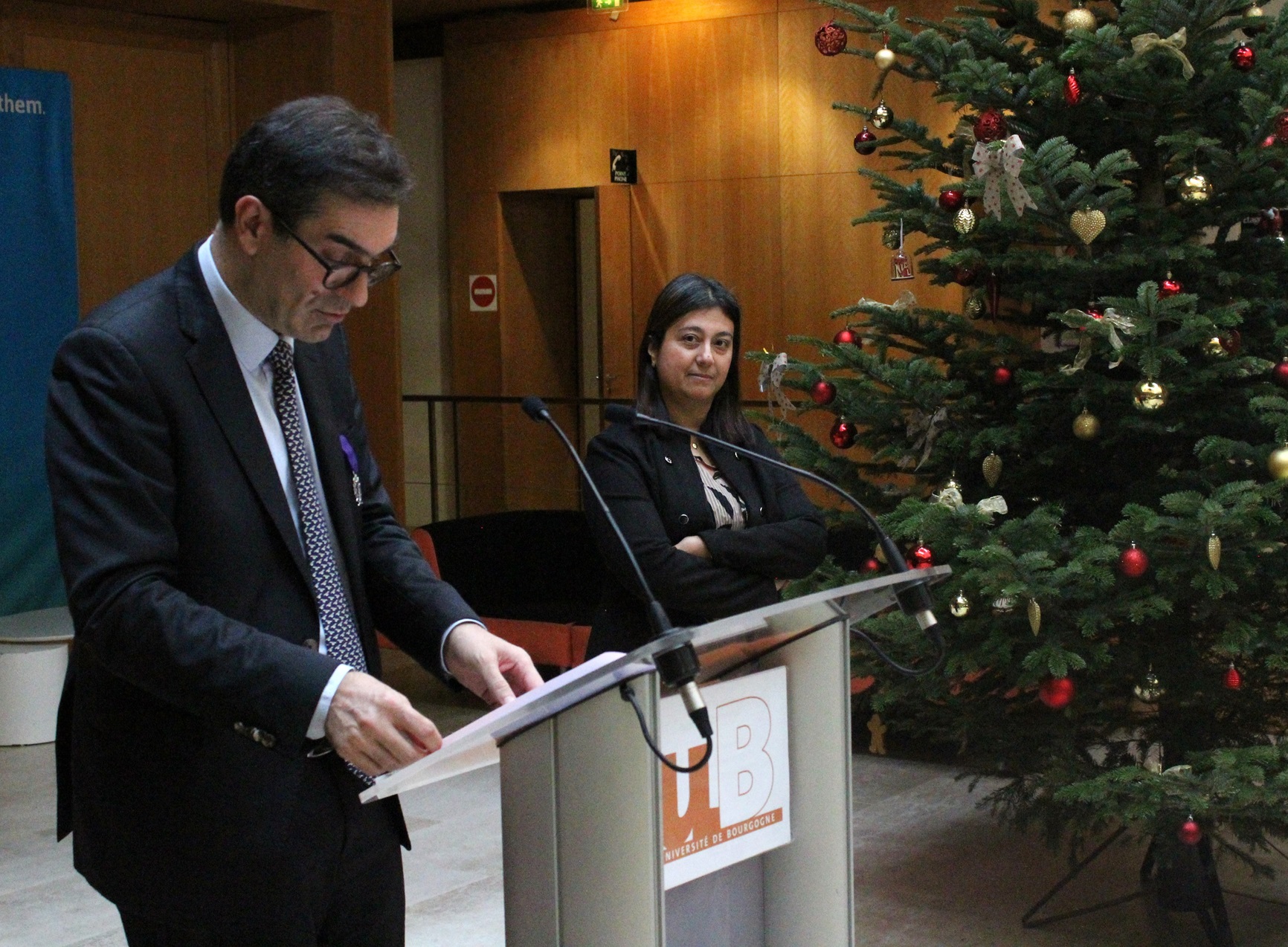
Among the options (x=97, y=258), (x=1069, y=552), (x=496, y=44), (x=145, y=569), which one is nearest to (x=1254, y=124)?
(x=1069, y=552)

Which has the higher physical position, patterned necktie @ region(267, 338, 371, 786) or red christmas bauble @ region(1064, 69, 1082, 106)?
red christmas bauble @ region(1064, 69, 1082, 106)

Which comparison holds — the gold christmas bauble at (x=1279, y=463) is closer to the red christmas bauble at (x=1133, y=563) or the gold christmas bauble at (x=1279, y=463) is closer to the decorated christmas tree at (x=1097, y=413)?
the decorated christmas tree at (x=1097, y=413)

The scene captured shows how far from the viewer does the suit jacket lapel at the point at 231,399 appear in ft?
5.20

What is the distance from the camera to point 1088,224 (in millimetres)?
3148

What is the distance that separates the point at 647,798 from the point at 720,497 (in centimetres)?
157

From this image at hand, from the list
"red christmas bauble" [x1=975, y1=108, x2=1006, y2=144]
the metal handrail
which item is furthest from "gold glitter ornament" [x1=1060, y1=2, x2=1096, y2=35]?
the metal handrail

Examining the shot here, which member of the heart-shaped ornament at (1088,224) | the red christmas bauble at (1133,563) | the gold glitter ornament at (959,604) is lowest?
the gold glitter ornament at (959,604)

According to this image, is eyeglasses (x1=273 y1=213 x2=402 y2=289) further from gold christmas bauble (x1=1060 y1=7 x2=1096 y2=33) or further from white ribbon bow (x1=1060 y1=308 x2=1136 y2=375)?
gold christmas bauble (x1=1060 y1=7 x2=1096 y2=33)

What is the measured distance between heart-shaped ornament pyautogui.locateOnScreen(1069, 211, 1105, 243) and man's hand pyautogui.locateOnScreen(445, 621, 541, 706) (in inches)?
73.4

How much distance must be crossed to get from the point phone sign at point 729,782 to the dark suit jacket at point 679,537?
3.51ft

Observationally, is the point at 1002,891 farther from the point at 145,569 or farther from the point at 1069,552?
the point at 145,569

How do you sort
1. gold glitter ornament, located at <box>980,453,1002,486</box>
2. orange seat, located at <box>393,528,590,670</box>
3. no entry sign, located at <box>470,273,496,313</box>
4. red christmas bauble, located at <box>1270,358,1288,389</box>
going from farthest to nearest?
no entry sign, located at <box>470,273,496,313</box>, orange seat, located at <box>393,528,590,670</box>, gold glitter ornament, located at <box>980,453,1002,486</box>, red christmas bauble, located at <box>1270,358,1288,389</box>

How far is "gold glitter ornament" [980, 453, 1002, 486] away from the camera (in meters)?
3.38

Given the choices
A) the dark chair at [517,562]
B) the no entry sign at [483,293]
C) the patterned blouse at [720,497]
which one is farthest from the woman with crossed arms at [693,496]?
the no entry sign at [483,293]
